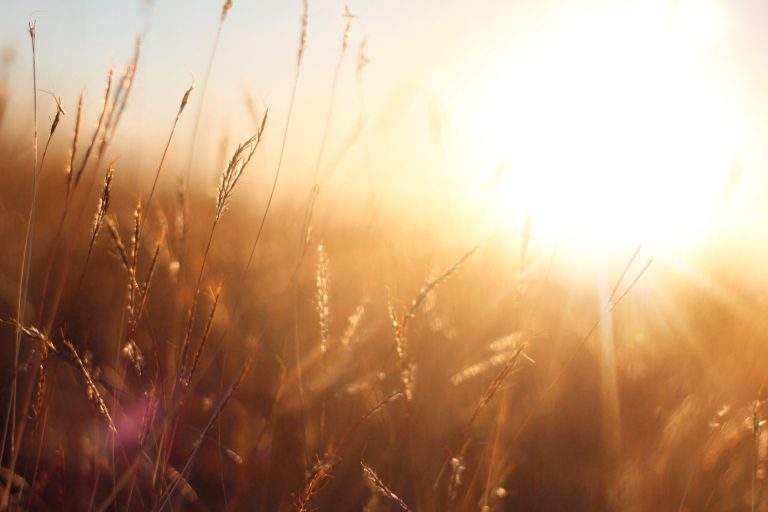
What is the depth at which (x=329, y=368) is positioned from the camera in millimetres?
1807

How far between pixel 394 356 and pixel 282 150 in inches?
37.4

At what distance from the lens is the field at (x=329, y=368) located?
42.8 inches

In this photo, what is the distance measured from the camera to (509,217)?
10.0 ft

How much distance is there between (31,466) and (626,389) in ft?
5.88

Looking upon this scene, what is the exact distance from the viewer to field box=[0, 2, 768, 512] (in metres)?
1.09

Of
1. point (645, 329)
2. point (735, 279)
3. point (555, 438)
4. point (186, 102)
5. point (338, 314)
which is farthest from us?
point (735, 279)

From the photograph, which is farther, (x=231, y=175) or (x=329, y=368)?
(x=329, y=368)

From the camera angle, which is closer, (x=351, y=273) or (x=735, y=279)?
(x=351, y=273)

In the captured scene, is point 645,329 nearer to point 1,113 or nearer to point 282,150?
point 282,150

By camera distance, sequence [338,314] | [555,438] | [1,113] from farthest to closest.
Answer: [338,314], [555,438], [1,113]

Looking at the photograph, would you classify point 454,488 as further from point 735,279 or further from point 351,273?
point 735,279

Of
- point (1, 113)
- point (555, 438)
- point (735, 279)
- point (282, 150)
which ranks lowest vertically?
point (555, 438)

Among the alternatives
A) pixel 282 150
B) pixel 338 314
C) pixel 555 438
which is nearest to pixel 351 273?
pixel 338 314

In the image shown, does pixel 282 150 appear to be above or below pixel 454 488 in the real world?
above
